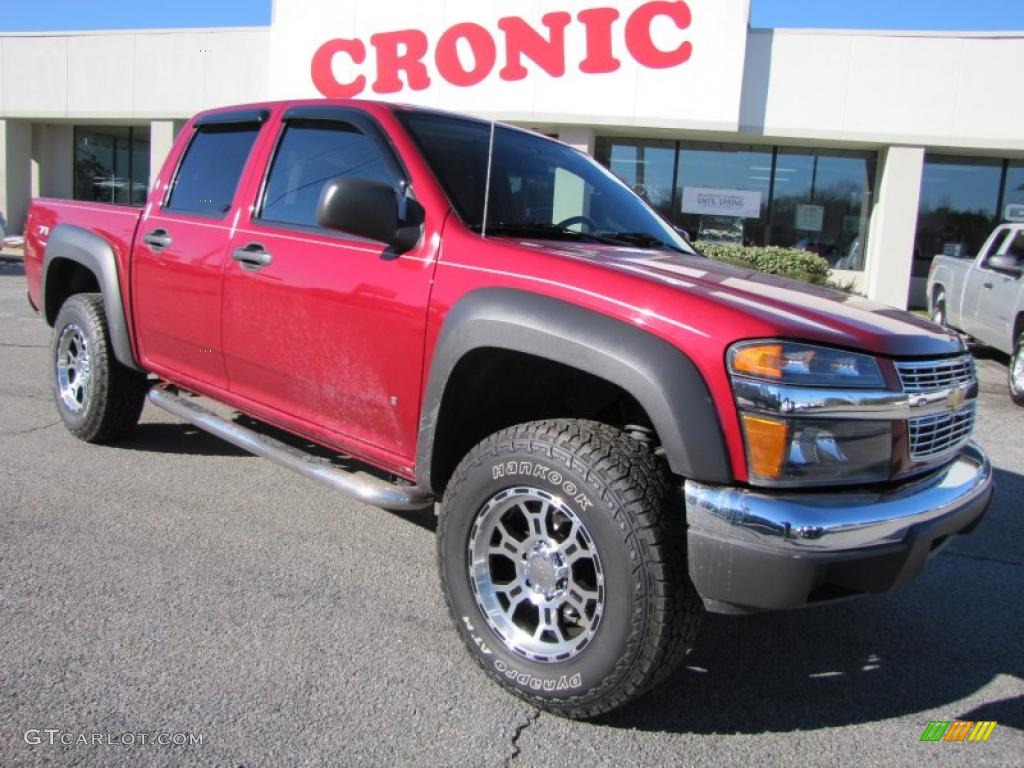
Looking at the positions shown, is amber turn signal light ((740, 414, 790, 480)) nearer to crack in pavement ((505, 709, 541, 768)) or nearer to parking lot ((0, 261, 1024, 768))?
parking lot ((0, 261, 1024, 768))

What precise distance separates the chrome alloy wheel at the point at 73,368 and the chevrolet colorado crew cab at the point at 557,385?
1.11 metres

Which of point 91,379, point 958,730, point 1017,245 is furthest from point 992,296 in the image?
point 91,379

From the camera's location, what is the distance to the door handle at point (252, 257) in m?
3.63

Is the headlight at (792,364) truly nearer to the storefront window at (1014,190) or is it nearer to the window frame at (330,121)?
the window frame at (330,121)

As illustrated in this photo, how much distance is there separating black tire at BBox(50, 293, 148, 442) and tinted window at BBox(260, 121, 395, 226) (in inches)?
65.6

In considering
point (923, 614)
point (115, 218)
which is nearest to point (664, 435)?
point (923, 614)

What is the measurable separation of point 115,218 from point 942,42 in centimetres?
1471

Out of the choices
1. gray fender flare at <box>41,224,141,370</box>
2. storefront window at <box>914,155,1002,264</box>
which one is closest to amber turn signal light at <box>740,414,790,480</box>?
gray fender flare at <box>41,224,141,370</box>

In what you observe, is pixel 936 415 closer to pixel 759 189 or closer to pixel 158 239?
pixel 158 239

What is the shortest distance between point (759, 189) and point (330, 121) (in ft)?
48.9

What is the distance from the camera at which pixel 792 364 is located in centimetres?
229

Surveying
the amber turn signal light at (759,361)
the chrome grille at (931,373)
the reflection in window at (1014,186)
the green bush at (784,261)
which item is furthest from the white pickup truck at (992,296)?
the amber turn signal light at (759,361)

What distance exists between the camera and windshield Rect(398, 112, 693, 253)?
3281 millimetres

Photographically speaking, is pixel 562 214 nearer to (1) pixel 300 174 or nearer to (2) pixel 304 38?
(1) pixel 300 174
